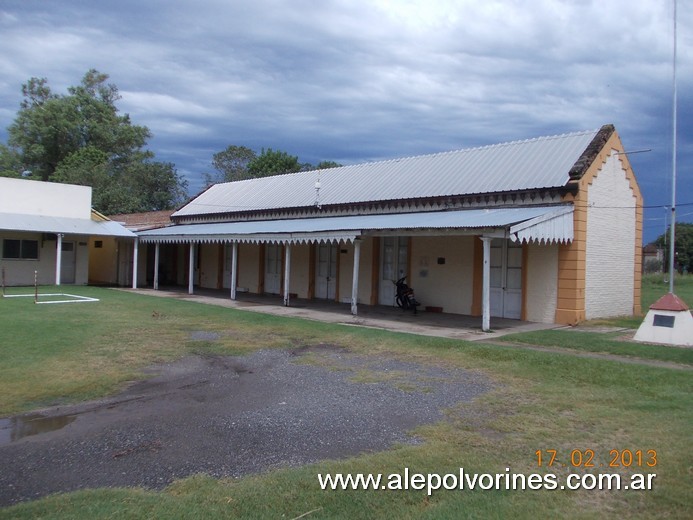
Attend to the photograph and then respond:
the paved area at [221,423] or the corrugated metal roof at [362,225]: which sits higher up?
the corrugated metal roof at [362,225]

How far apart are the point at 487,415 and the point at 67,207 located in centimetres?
2366

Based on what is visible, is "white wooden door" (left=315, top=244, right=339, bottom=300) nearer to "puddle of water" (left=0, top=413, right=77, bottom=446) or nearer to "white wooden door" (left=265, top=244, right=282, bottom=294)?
"white wooden door" (left=265, top=244, right=282, bottom=294)

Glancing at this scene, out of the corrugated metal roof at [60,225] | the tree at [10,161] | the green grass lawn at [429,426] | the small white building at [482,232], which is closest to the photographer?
the green grass lawn at [429,426]

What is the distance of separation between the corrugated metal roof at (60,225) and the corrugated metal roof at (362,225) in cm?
226

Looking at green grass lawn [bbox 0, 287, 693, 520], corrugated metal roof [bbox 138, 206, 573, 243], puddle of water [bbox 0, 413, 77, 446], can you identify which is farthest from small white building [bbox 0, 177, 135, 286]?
puddle of water [bbox 0, 413, 77, 446]

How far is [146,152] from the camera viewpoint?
2178 inches

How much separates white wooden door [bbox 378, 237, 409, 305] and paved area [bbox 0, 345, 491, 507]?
9499 millimetres

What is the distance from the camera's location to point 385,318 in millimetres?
15344

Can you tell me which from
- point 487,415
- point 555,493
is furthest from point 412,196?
point 555,493

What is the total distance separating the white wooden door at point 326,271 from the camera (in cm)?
2073

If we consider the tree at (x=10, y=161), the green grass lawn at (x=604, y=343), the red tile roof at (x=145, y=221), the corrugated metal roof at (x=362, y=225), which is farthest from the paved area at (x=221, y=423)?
the tree at (x=10, y=161)

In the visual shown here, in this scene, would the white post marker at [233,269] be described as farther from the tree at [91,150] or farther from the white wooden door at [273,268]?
the tree at [91,150]

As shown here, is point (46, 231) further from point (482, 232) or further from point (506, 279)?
point (482, 232)

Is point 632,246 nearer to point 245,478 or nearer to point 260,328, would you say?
point 260,328
